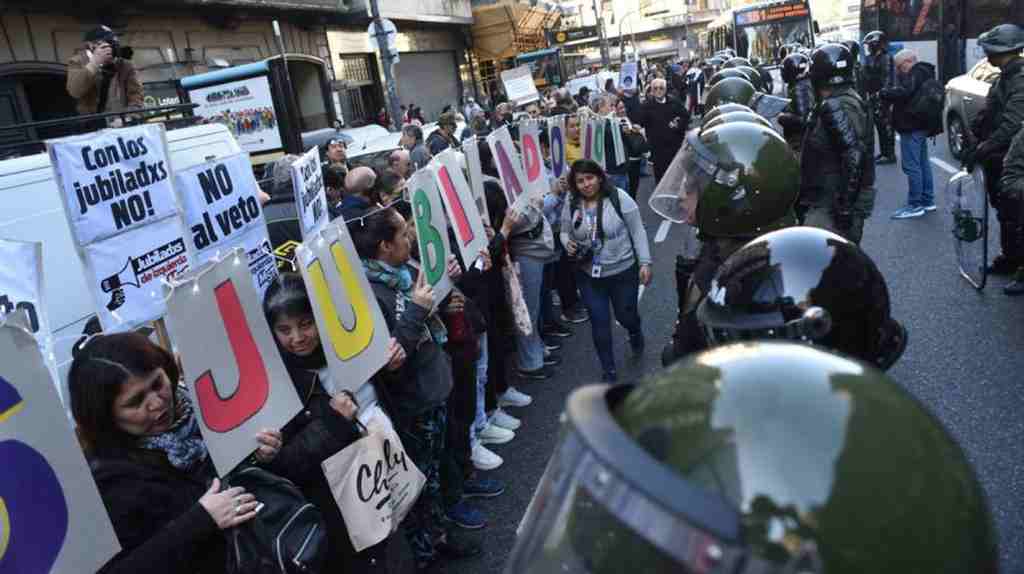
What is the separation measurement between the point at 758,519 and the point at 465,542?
3091mm

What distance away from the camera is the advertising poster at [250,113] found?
40.7ft

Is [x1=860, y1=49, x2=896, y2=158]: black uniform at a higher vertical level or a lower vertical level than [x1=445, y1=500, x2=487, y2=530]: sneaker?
higher

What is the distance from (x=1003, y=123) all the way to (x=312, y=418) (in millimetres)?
5098

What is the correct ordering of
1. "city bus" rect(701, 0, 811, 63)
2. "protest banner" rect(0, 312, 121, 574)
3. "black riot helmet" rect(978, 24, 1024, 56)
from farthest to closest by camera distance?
1. "city bus" rect(701, 0, 811, 63)
2. "black riot helmet" rect(978, 24, 1024, 56)
3. "protest banner" rect(0, 312, 121, 574)

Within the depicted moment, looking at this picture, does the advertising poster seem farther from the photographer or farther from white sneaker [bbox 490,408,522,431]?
white sneaker [bbox 490,408,522,431]

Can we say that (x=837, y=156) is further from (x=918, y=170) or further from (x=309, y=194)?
(x=918, y=170)

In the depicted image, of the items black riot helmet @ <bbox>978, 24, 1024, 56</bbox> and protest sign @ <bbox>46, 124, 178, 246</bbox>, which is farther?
black riot helmet @ <bbox>978, 24, 1024, 56</bbox>

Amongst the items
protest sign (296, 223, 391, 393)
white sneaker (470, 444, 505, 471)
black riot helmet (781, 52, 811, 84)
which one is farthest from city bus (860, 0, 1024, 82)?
protest sign (296, 223, 391, 393)

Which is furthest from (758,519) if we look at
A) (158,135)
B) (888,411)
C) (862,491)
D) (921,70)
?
(921,70)

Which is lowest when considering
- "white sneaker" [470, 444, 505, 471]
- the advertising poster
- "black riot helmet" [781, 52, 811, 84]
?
"white sneaker" [470, 444, 505, 471]

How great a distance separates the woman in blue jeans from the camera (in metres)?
5.36

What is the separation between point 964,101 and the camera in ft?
35.0

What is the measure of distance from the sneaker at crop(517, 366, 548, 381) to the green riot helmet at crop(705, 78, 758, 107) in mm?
3530

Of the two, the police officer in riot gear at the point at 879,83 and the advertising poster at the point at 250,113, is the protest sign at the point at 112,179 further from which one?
the police officer in riot gear at the point at 879,83
